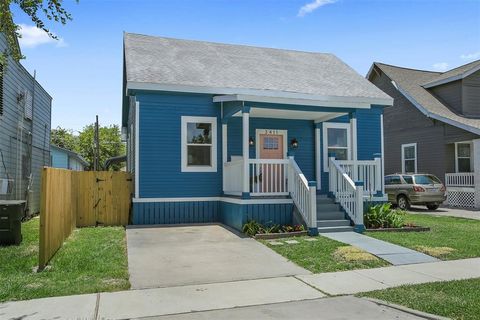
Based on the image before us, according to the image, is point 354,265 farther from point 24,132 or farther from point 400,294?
point 24,132

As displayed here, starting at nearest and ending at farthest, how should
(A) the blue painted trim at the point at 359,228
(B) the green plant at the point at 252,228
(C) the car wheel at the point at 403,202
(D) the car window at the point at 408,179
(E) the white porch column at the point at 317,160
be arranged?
(B) the green plant at the point at 252,228 < (A) the blue painted trim at the point at 359,228 < (E) the white porch column at the point at 317,160 < (D) the car window at the point at 408,179 < (C) the car wheel at the point at 403,202

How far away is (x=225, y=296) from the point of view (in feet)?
17.7

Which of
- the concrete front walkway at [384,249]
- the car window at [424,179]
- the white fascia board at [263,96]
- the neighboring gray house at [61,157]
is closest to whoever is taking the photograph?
the concrete front walkway at [384,249]

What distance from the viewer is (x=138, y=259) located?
745 cm

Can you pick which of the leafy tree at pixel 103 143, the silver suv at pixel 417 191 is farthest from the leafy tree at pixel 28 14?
the leafy tree at pixel 103 143

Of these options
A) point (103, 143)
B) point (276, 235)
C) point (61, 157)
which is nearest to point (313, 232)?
point (276, 235)

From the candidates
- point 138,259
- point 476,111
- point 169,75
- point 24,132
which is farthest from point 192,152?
point 476,111

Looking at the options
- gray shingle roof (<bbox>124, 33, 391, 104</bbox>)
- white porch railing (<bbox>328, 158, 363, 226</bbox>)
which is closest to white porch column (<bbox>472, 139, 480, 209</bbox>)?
gray shingle roof (<bbox>124, 33, 391, 104</bbox>)

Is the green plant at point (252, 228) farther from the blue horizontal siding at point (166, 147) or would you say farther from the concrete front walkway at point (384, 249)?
the blue horizontal siding at point (166, 147)

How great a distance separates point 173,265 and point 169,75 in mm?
7029

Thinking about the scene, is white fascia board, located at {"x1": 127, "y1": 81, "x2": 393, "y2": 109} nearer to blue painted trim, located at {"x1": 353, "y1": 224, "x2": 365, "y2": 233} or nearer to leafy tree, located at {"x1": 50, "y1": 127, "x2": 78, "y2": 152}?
blue painted trim, located at {"x1": 353, "y1": 224, "x2": 365, "y2": 233}

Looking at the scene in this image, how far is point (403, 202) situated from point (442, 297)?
14.2 meters

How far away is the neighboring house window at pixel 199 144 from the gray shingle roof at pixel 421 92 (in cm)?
1241

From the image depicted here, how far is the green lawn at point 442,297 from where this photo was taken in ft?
15.6
